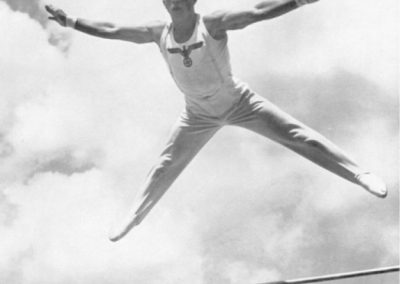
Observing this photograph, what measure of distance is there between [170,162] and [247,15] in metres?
1.74

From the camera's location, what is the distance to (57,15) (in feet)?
25.9

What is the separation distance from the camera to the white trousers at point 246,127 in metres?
7.58

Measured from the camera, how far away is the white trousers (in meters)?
7.58

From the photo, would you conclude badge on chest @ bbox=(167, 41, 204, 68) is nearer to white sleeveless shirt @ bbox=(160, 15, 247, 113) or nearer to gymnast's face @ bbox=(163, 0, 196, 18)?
white sleeveless shirt @ bbox=(160, 15, 247, 113)

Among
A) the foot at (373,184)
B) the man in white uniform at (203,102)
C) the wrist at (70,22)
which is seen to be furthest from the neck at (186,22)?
the foot at (373,184)

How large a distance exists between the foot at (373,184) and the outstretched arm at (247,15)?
5.68 ft

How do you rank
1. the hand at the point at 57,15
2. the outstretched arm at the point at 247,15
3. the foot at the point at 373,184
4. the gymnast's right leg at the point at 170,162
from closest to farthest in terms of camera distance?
1. the outstretched arm at the point at 247,15
2. the foot at the point at 373,184
3. the hand at the point at 57,15
4. the gymnast's right leg at the point at 170,162

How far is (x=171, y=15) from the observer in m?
7.52

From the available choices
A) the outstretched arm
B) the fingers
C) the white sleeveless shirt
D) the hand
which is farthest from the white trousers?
the fingers

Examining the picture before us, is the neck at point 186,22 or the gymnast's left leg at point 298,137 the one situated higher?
the neck at point 186,22

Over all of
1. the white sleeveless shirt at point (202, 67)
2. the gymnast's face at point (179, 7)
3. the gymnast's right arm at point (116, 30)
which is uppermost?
the gymnast's face at point (179, 7)

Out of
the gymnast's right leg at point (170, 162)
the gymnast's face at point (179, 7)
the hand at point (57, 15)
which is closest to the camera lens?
the gymnast's face at point (179, 7)

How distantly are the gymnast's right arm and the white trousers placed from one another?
0.88 metres

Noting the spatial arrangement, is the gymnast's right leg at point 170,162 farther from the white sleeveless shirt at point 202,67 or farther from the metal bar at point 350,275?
the metal bar at point 350,275
